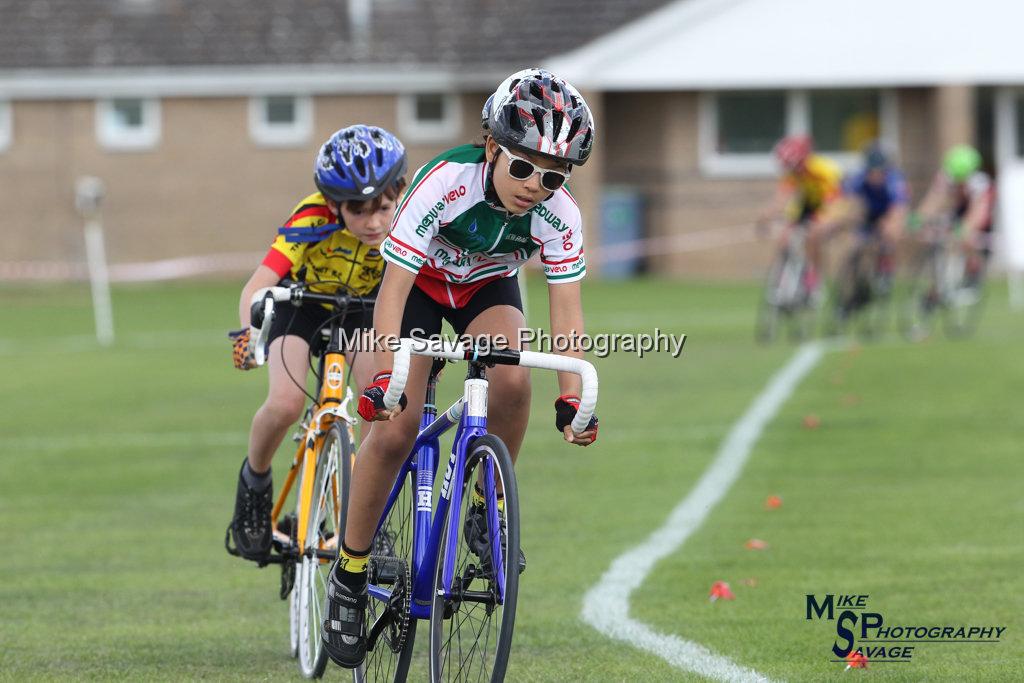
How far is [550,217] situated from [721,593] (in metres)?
2.72

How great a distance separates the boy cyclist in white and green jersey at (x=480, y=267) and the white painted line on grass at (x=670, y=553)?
3.86ft

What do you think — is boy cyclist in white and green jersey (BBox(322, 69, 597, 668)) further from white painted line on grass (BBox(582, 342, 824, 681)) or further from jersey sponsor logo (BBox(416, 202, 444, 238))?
white painted line on grass (BBox(582, 342, 824, 681))

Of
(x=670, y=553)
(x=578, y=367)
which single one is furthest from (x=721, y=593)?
(x=578, y=367)

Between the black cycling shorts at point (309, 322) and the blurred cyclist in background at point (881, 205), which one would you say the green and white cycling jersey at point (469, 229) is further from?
the blurred cyclist in background at point (881, 205)

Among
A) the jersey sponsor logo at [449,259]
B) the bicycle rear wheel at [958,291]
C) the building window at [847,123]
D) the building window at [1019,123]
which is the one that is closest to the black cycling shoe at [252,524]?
the jersey sponsor logo at [449,259]

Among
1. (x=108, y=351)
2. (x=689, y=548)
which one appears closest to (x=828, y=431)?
(x=689, y=548)

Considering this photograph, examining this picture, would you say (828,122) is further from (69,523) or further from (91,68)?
(69,523)

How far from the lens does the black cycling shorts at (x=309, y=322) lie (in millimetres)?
7141

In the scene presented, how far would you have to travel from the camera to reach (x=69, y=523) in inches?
406

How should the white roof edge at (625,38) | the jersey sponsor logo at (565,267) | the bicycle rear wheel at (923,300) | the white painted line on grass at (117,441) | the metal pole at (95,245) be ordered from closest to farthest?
the jersey sponsor logo at (565,267)
the white painted line on grass at (117,441)
the bicycle rear wheel at (923,300)
the metal pole at (95,245)
the white roof edge at (625,38)

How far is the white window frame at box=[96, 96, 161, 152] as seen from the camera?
1499 inches

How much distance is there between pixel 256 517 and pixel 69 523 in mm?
3488

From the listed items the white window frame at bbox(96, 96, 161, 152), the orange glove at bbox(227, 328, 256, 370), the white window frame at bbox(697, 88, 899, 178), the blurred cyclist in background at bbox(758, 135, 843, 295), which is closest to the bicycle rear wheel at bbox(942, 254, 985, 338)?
the blurred cyclist in background at bbox(758, 135, 843, 295)

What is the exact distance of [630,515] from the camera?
10.2 m
